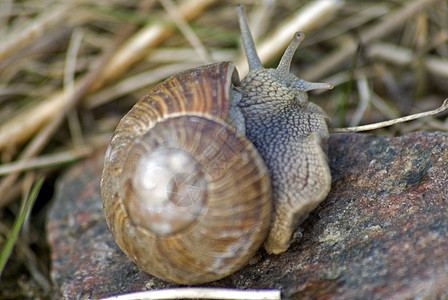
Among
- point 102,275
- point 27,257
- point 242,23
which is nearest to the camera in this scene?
point 102,275

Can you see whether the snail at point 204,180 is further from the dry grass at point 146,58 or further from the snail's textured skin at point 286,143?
the dry grass at point 146,58

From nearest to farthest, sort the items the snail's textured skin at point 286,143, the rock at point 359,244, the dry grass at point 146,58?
1. the rock at point 359,244
2. the snail's textured skin at point 286,143
3. the dry grass at point 146,58

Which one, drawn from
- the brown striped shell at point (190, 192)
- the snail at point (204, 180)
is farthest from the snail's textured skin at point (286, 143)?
the brown striped shell at point (190, 192)

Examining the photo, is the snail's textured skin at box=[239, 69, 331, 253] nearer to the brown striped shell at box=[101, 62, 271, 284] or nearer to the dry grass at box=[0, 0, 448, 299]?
the brown striped shell at box=[101, 62, 271, 284]

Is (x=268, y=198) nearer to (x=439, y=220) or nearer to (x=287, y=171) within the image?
(x=287, y=171)

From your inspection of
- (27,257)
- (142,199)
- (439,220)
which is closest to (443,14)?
(439,220)

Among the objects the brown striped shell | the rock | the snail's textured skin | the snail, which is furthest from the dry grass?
the brown striped shell

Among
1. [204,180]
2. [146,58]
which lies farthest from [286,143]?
[146,58]
